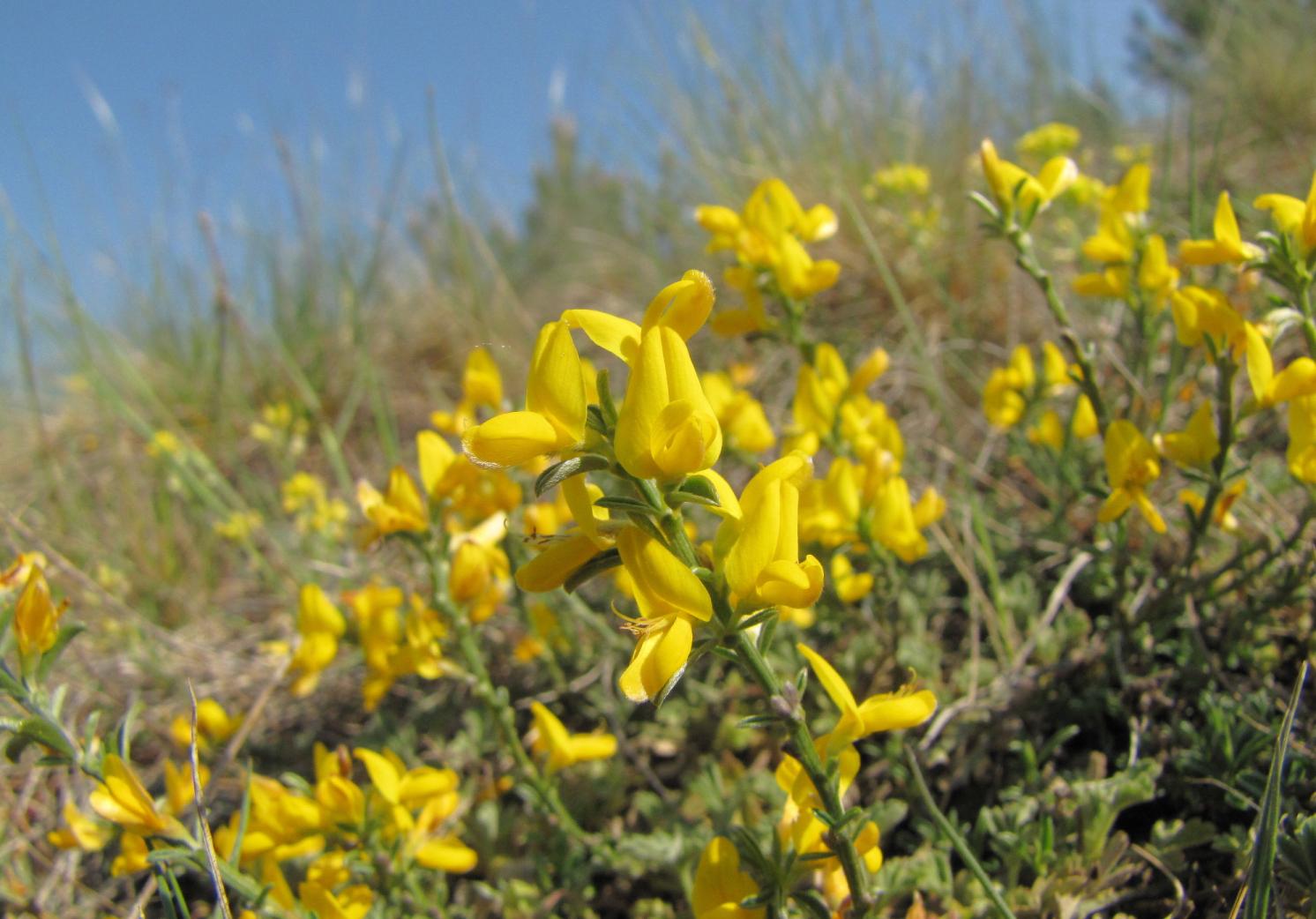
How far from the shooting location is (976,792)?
5.44 feet

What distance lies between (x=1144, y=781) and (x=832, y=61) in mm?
4705

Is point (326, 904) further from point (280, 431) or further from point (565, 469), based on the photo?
point (280, 431)

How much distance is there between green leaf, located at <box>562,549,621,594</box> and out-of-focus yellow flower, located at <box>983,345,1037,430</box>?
1.51 m

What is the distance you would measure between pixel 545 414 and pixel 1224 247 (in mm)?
1097

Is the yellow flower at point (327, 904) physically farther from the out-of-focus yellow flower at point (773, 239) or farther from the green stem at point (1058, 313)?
the green stem at point (1058, 313)

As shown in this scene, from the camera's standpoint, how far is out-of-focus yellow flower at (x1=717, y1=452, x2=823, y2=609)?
807mm

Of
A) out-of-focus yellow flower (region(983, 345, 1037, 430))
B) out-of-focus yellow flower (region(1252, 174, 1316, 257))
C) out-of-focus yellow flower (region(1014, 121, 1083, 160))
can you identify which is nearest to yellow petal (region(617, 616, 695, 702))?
out-of-focus yellow flower (region(1252, 174, 1316, 257))

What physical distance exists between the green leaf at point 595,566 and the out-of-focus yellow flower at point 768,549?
0.36 ft

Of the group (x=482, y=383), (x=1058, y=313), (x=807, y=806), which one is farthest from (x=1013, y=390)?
(x=807, y=806)

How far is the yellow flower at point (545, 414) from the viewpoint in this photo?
31.0 inches

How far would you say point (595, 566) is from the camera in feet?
2.80

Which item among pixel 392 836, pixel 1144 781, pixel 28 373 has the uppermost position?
pixel 28 373

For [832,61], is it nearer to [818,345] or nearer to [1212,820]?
[818,345]

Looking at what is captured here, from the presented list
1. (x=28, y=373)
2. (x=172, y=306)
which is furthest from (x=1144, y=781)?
(x=172, y=306)
